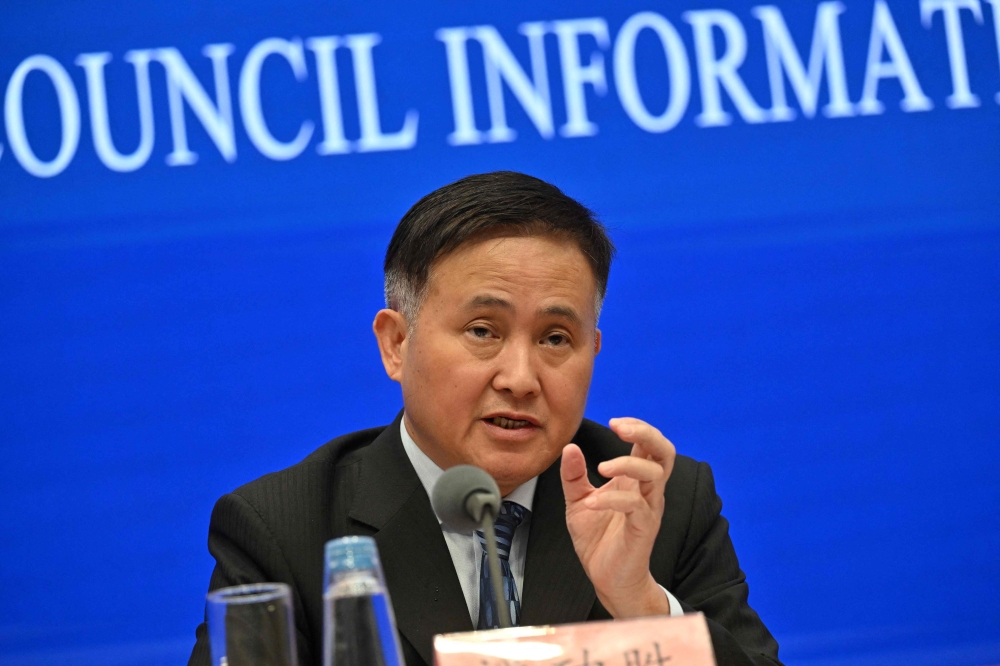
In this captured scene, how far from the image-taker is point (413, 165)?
9.87 feet

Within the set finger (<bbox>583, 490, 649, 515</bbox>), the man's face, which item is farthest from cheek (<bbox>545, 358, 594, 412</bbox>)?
finger (<bbox>583, 490, 649, 515</bbox>)

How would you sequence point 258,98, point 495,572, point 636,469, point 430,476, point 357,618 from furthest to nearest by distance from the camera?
point 258,98 → point 430,476 → point 636,469 → point 495,572 → point 357,618

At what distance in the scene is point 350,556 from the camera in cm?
102

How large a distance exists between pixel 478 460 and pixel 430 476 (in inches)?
6.1

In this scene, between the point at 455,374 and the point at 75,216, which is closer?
the point at 455,374

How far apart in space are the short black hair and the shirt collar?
10.3 inches

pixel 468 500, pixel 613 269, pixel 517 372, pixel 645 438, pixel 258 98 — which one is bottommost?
pixel 468 500

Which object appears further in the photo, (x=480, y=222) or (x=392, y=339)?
(x=392, y=339)

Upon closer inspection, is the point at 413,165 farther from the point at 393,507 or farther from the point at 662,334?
the point at 393,507

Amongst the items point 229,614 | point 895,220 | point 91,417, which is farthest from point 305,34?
point 229,614

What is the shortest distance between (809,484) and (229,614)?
7.60 feet

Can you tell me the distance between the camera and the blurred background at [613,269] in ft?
9.41

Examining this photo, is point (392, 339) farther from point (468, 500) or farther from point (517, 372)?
point (468, 500)

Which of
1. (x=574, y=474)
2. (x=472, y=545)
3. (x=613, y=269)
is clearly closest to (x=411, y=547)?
(x=472, y=545)
